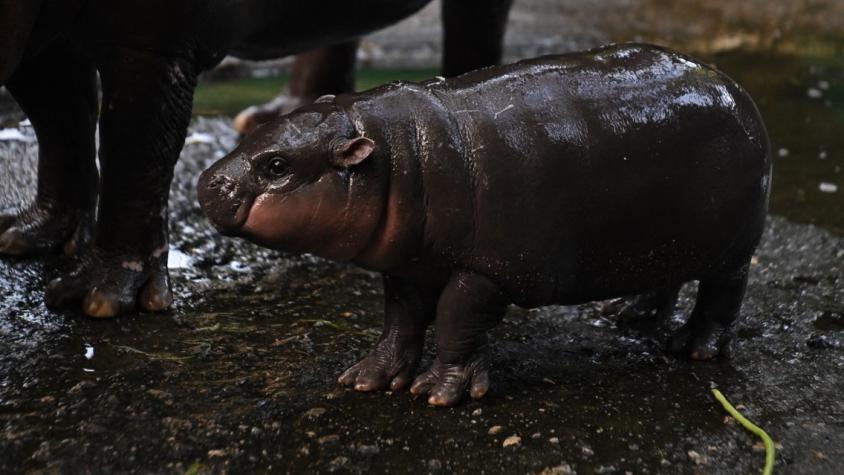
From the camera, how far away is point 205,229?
3.91 m

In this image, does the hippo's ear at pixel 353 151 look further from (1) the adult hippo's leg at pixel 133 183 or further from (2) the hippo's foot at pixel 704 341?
(2) the hippo's foot at pixel 704 341

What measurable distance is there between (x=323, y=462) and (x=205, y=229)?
6.00ft

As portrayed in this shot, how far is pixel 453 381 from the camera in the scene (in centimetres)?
252

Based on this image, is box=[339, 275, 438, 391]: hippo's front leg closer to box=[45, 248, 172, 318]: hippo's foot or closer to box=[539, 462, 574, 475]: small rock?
box=[539, 462, 574, 475]: small rock

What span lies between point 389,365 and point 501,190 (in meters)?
0.54

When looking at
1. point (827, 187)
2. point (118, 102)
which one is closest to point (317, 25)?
point (118, 102)

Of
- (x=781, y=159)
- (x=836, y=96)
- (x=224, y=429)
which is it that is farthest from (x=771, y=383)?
(x=836, y=96)

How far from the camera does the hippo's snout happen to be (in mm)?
2312

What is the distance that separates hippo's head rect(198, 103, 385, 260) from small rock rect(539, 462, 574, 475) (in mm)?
650

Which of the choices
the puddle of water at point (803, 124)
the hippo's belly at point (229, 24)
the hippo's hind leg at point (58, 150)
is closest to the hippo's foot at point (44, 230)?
the hippo's hind leg at point (58, 150)

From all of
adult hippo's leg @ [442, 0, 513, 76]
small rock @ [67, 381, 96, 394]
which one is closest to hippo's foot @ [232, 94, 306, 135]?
adult hippo's leg @ [442, 0, 513, 76]

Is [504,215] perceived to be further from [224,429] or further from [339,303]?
[339,303]

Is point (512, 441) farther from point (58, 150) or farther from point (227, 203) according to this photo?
point (58, 150)

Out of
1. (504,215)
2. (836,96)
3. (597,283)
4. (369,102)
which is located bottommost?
(836,96)
